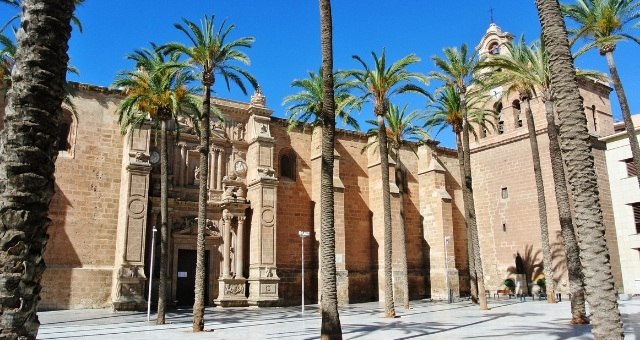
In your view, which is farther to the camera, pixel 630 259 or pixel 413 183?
pixel 413 183

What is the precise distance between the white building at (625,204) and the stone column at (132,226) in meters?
26.1

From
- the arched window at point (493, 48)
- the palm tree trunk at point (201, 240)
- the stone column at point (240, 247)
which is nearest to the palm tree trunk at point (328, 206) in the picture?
the palm tree trunk at point (201, 240)

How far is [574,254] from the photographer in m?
17.2

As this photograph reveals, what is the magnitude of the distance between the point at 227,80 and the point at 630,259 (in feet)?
83.2

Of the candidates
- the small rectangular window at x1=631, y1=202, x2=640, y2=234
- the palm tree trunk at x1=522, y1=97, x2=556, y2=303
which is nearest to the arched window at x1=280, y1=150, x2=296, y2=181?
the palm tree trunk at x1=522, y1=97, x2=556, y2=303

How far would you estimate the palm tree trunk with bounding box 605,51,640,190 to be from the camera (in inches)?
747

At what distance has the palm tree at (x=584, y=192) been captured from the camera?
276 inches

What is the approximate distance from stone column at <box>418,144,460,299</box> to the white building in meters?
9.59

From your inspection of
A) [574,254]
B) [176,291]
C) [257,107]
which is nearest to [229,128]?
[257,107]

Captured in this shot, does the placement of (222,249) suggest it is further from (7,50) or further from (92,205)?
(7,50)

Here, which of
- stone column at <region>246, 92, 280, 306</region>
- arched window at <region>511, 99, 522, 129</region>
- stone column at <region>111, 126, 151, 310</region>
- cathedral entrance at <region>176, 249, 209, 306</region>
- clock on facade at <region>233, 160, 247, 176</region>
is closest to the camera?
stone column at <region>111, 126, 151, 310</region>

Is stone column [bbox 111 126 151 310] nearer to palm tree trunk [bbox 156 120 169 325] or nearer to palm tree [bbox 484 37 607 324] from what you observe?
palm tree trunk [bbox 156 120 169 325]

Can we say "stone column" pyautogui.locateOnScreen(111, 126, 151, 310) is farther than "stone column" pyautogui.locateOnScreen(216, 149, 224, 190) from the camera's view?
No

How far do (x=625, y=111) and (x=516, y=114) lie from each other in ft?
47.1
